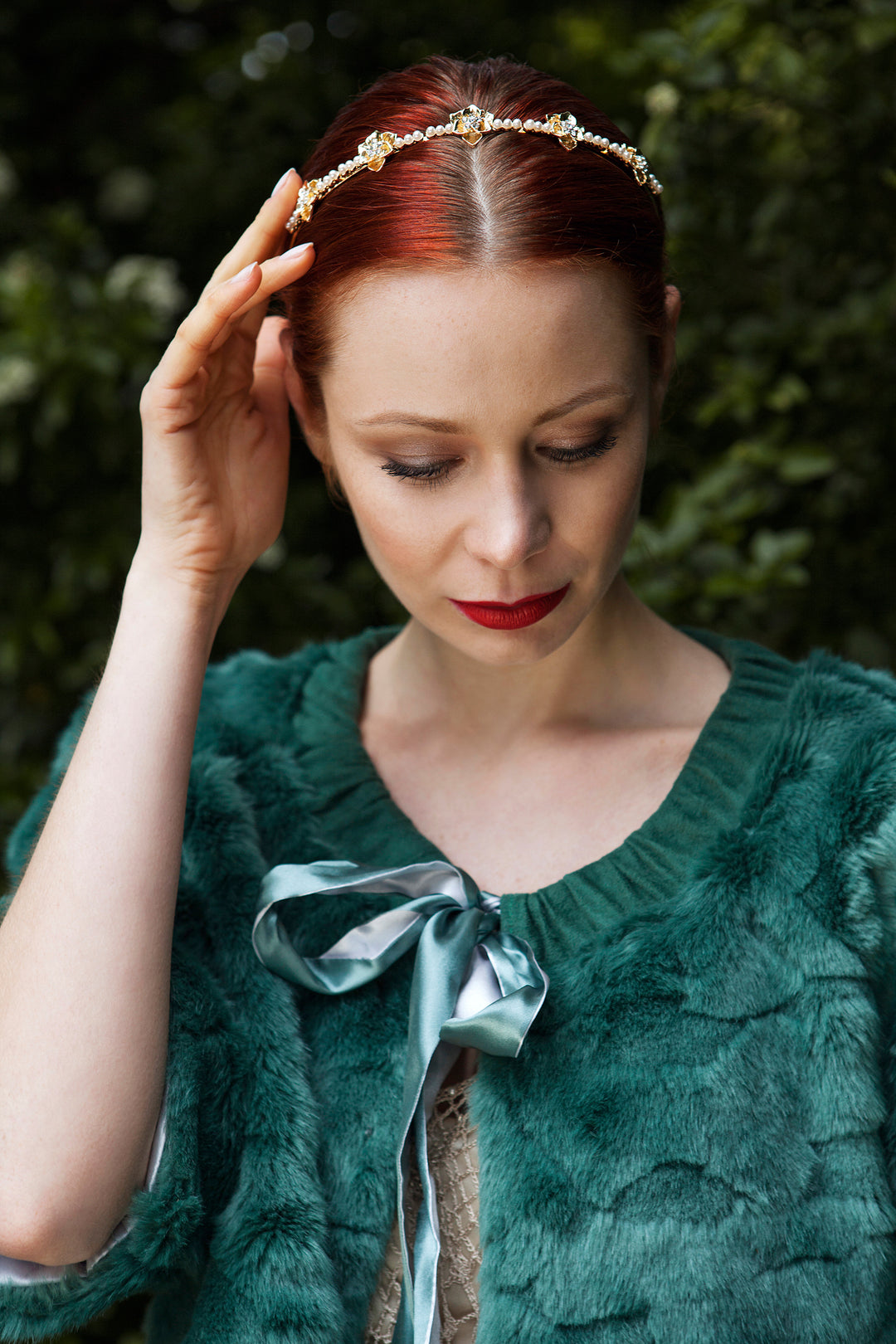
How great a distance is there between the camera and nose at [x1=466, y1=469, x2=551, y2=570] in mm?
1179

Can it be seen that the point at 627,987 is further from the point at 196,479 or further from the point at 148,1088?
the point at 196,479

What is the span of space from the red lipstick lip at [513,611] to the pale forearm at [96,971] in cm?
31

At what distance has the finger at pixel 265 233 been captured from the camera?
4.15 ft

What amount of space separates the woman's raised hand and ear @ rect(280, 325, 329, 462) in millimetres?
28

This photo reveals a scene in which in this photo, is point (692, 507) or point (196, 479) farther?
point (692, 507)

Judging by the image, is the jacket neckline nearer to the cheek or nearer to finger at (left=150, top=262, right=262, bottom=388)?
the cheek

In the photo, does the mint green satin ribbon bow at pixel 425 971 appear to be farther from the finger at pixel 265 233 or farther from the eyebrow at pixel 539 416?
the finger at pixel 265 233

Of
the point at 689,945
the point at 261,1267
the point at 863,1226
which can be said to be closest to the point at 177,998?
the point at 261,1267

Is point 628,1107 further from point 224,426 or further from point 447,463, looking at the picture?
point 224,426

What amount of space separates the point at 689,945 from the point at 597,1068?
152 mm

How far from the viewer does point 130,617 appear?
130cm

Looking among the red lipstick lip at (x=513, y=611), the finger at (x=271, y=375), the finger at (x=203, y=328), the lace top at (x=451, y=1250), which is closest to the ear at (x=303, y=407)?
the finger at (x=271, y=375)

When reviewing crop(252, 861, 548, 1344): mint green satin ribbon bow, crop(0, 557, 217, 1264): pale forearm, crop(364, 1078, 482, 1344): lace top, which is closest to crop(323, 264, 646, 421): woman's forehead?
crop(0, 557, 217, 1264): pale forearm

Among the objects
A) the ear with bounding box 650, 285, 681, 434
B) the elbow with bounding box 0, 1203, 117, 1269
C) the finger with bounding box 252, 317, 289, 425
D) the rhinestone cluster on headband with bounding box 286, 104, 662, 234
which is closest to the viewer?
the elbow with bounding box 0, 1203, 117, 1269
